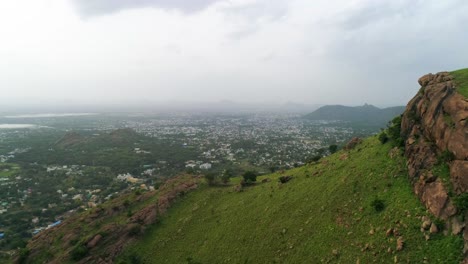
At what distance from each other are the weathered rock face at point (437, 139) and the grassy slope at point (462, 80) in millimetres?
401

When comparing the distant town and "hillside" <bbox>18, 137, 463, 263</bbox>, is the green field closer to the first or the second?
the distant town

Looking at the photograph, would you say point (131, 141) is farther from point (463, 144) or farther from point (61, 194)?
point (463, 144)

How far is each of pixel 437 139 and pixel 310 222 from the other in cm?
1316

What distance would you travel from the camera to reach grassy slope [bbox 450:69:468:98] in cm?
2391

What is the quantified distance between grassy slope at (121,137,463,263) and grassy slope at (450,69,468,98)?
25.5ft

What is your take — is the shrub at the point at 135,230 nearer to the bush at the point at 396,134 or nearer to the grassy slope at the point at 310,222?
the grassy slope at the point at 310,222

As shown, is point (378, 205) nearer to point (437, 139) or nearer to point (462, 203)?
point (462, 203)

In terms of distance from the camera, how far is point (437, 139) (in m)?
23.8

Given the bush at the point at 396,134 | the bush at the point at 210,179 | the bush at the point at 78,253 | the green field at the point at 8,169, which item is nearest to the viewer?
the bush at the point at 396,134

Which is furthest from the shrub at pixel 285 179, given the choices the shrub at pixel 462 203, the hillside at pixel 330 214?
the shrub at pixel 462 203

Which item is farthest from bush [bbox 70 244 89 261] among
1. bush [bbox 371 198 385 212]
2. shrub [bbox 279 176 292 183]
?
bush [bbox 371 198 385 212]

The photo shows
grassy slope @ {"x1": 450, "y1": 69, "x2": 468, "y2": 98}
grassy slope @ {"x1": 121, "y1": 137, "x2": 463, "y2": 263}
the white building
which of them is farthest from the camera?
the white building

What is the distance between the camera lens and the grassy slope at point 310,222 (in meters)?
21.3

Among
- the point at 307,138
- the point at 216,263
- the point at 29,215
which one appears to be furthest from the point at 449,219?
the point at 307,138
